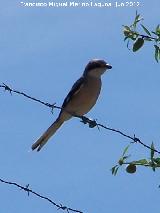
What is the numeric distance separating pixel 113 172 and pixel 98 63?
4.18 m

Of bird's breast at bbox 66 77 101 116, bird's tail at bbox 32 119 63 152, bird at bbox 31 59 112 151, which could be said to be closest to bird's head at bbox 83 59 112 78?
bird at bbox 31 59 112 151

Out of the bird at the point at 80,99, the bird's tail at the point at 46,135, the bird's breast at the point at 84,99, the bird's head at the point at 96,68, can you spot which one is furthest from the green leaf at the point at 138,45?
the bird's head at the point at 96,68

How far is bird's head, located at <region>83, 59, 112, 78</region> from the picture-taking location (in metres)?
8.18

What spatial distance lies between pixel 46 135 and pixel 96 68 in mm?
1197

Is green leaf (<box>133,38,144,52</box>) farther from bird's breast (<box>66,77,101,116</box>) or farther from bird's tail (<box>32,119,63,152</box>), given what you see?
bird's breast (<box>66,77,101,116</box>)

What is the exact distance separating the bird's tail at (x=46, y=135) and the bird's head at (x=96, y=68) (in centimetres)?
73

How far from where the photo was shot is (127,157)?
170 inches

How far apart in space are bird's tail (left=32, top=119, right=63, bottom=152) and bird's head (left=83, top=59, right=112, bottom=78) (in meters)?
0.73

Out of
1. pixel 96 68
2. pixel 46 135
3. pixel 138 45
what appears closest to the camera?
pixel 138 45

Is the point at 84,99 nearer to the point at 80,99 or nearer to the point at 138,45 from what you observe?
the point at 80,99

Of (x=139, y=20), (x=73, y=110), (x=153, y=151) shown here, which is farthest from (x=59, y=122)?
(x=153, y=151)

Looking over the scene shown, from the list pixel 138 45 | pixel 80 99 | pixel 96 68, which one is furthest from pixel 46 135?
pixel 138 45

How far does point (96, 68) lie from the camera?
27.1ft

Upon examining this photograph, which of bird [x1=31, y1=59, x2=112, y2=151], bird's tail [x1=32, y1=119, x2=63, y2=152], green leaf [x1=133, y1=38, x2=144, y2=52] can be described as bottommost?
green leaf [x1=133, y1=38, x2=144, y2=52]
